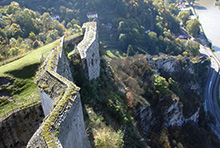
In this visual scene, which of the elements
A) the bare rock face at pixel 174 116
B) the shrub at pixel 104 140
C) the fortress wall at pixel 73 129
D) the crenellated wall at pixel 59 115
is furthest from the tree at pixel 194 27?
the fortress wall at pixel 73 129

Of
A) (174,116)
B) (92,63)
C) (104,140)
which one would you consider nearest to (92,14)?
(174,116)

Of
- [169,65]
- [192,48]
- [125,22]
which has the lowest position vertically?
[192,48]

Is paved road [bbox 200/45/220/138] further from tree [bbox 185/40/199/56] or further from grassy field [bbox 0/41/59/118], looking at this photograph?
grassy field [bbox 0/41/59/118]

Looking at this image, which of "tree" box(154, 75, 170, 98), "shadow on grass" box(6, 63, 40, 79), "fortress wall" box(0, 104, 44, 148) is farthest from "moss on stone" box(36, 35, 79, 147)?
"tree" box(154, 75, 170, 98)

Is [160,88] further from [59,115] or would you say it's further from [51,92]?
[59,115]

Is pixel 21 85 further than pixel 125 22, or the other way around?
pixel 125 22
